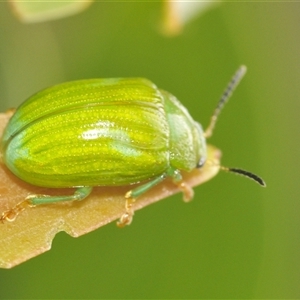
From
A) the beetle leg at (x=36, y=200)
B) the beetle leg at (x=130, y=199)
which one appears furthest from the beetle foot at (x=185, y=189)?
the beetle leg at (x=36, y=200)

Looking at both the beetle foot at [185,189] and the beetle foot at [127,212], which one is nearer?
the beetle foot at [127,212]

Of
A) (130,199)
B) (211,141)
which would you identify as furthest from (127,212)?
(211,141)

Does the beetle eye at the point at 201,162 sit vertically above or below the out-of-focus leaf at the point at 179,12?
below

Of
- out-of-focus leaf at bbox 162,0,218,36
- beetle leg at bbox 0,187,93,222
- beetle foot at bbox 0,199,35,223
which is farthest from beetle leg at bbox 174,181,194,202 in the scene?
out-of-focus leaf at bbox 162,0,218,36

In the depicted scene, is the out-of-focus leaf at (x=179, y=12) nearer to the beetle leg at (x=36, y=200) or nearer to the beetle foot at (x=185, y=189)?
the beetle foot at (x=185, y=189)

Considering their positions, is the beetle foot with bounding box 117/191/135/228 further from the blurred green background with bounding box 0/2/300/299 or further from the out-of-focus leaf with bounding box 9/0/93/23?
the out-of-focus leaf with bounding box 9/0/93/23
